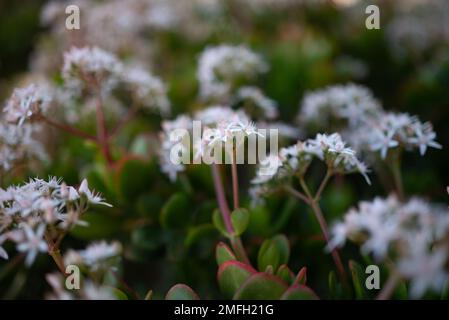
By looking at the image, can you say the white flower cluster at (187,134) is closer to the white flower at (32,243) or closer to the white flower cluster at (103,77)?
the white flower cluster at (103,77)

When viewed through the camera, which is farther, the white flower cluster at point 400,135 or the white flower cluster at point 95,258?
the white flower cluster at point 400,135

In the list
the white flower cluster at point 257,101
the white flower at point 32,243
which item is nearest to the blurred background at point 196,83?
the white flower cluster at point 257,101

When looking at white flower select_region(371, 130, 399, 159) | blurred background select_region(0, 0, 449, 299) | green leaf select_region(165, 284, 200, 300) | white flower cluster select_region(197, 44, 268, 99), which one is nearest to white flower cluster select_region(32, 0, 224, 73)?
blurred background select_region(0, 0, 449, 299)

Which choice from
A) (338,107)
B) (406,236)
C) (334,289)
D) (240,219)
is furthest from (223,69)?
(406,236)

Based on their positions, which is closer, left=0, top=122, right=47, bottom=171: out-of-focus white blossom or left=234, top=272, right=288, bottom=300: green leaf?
left=234, top=272, right=288, bottom=300: green leaf

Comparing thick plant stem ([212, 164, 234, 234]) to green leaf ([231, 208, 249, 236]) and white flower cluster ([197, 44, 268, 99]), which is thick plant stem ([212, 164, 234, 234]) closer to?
green leaf ([231, 208, 249, 236])
